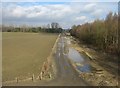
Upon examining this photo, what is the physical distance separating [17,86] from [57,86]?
3.85 m

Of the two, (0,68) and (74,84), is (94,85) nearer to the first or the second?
(74,84)

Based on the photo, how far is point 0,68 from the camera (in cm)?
2995

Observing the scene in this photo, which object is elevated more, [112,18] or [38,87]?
[112,18]

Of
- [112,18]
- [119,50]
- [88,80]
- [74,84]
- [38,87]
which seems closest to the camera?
[38,87]

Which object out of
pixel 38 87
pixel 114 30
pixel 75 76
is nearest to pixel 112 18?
pixel 114 30

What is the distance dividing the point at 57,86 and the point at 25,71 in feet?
24.4

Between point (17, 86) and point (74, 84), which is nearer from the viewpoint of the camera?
point (17, 86)

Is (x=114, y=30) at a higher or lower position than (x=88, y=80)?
higher

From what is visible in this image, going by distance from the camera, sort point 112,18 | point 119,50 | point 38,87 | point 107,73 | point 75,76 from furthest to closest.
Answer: point 112,18 < point 119,50 < point 107,73 < point 75,76 < point 38,87

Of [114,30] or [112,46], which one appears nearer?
[114,30]

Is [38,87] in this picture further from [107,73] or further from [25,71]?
[107,73]

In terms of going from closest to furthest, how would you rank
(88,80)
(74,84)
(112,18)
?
(74,84) < (88,80) < (112,18)

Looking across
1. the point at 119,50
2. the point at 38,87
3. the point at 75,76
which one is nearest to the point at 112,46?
the point at 119,50

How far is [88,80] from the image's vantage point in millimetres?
26406
